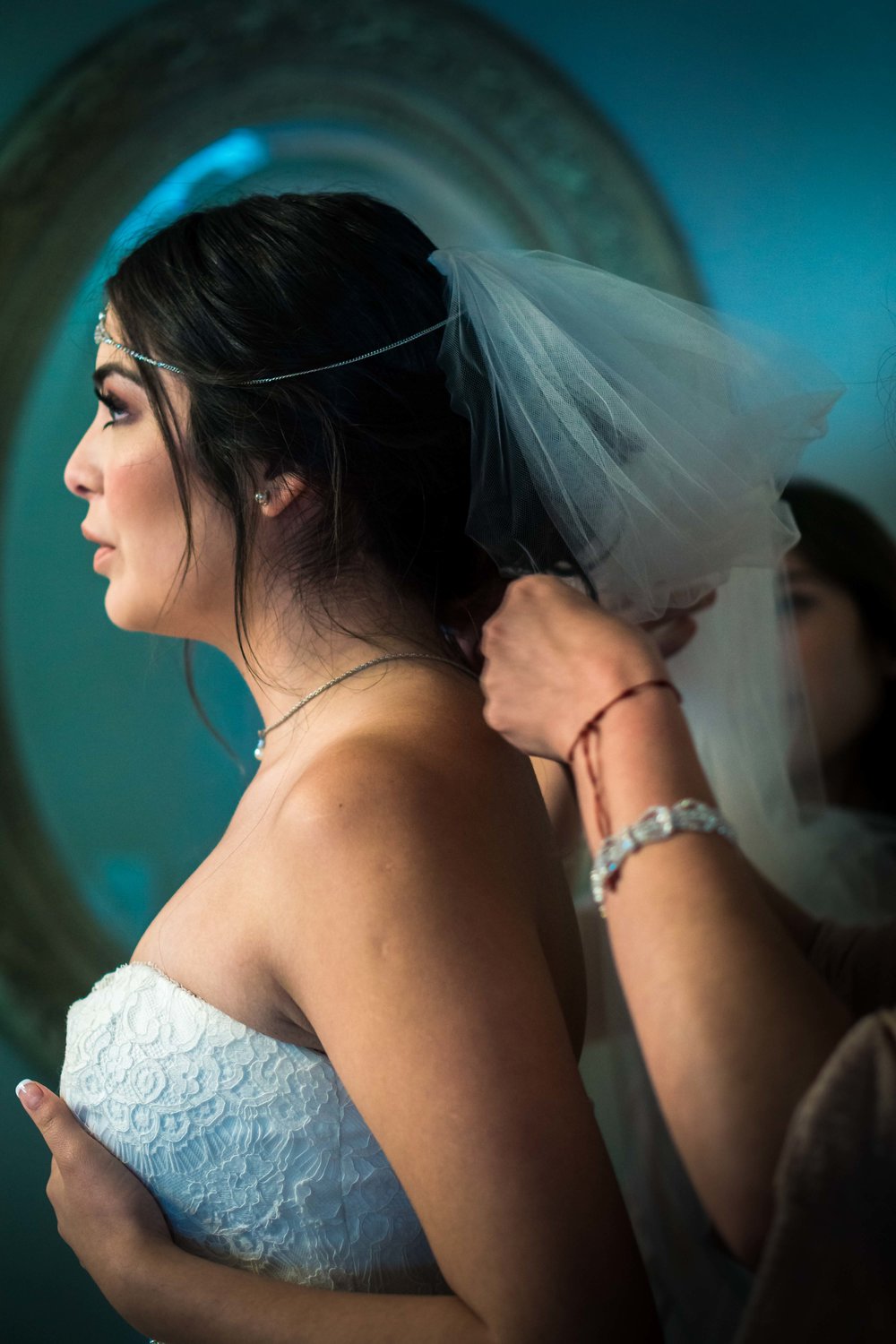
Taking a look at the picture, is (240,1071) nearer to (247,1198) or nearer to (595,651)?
(247,1198)

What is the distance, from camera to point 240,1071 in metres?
0.73

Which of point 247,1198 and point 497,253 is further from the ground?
point 497,253

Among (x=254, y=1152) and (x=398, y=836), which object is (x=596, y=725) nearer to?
(x=398, y=836)

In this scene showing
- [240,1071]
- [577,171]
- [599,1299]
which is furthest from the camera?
[577,171]

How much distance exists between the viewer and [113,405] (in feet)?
2.97

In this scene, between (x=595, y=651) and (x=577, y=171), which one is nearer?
(x=595, y=651)

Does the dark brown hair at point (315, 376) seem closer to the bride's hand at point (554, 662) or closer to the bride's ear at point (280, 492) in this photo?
the bride's ear at point (280, 492)

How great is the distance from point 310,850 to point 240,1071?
19 centimetres

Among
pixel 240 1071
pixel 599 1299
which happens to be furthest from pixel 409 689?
pixel 599 1299

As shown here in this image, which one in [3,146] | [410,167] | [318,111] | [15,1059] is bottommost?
[15,1059]

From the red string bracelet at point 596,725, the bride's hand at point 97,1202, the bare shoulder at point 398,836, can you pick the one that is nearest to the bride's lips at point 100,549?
the bare shoulder at point 398,836

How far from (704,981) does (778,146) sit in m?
0.89

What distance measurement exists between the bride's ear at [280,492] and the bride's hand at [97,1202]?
0.49 metres

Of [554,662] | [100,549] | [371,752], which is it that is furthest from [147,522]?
[554,662]
